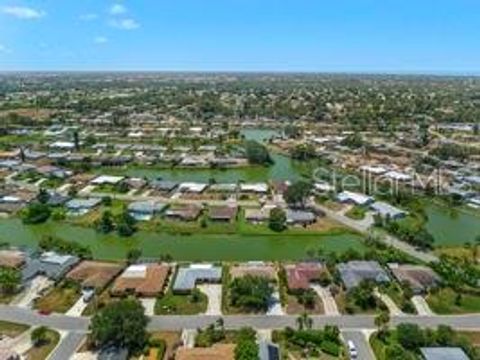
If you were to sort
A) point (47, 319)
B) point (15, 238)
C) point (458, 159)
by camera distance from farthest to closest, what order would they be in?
point (458, 159) < point (15, 238) < point (47, 319)

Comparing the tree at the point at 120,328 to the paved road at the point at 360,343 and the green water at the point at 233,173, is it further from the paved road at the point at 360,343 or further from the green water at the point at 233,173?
the green water at the point at 233,173

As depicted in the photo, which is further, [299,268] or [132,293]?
[299,268]

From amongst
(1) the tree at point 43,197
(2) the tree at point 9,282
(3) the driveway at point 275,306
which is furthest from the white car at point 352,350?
(1) the tree at point 43,197

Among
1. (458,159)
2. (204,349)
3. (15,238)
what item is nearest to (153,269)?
(204,349)

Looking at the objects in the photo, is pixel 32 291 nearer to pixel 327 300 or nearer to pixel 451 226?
pixel 327 300

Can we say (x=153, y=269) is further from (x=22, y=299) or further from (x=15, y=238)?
(x=15, y=238)

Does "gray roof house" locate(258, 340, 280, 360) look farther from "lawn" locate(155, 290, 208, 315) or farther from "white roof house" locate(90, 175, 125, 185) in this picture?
"white roof house" locate(90, 175, 125, 185)
